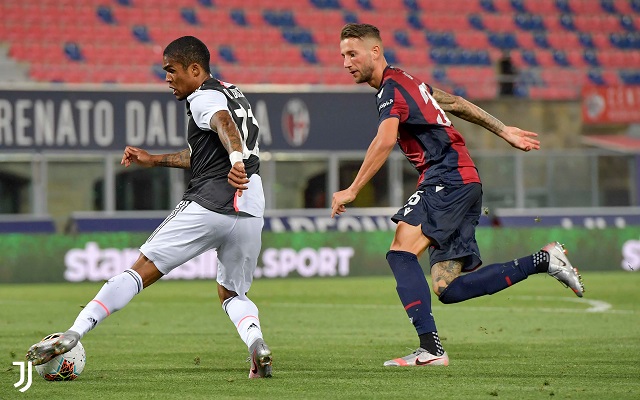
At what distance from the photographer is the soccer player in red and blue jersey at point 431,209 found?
299 inches

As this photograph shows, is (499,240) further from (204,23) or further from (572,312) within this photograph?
(204,23)

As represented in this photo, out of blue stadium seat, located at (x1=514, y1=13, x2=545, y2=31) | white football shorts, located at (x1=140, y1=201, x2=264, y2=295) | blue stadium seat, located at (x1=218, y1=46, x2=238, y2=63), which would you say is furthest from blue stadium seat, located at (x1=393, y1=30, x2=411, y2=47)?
white football shorts, located at (x1=140, y1=201, x2=264, y2=295)

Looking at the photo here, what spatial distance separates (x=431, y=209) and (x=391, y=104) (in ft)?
2.33

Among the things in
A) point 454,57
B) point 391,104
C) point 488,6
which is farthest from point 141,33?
point 391,104

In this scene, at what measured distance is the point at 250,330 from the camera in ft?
23.3

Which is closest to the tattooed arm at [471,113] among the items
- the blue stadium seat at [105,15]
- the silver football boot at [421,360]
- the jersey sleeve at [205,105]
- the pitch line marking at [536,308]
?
the silver football boot at [421,360]

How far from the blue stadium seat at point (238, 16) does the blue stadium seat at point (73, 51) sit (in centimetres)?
418

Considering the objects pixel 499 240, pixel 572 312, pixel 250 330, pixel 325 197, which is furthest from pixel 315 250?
pixel 250 330

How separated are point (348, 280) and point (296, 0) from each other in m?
12.6

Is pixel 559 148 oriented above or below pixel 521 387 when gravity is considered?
above

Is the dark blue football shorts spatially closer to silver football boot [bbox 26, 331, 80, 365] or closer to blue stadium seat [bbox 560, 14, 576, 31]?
silver football boot [bbox 26, 331, 80, 365]

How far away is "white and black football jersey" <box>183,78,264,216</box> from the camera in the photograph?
23.3 ft

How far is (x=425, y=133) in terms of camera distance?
7.79 m

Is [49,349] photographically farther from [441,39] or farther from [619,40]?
[619,40]
